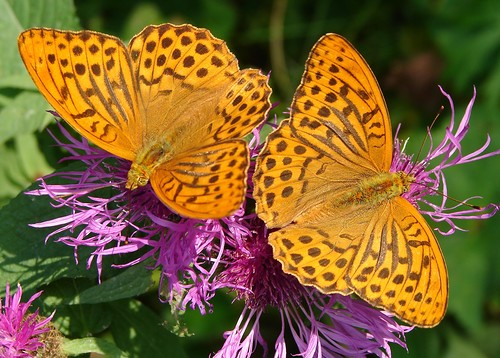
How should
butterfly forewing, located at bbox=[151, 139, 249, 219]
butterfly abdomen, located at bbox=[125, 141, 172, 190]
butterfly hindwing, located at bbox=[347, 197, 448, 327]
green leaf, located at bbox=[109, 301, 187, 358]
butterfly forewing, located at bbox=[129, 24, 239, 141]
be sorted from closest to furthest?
1. butterfly forewing, located at bbox=[151, 139, 249, 219]
2. butterfly hindwing, located at bbox=[347, 197, 448, 327]
3. butterfly abdomen, located at bbox=[125, 141, 172, 190]
4. butterfly forewing, located at bbox=[129, 24, 239, 141]
5. green leaf, located at bbox=[109, 301, 187, 358]

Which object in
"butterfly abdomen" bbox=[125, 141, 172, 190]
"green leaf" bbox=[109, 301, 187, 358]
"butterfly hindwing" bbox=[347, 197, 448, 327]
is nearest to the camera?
"butterfly hindwing" bbox=[347, 197, 448, 327]

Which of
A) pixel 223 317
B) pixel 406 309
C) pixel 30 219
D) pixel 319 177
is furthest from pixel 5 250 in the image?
pixel 223 317

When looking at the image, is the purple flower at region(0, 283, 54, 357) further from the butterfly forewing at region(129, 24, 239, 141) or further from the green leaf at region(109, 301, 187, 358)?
the butterfly forewing at region(129, 24, 239, 141)

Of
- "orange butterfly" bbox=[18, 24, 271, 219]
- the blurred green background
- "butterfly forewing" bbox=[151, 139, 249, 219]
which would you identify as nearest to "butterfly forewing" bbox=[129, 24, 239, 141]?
"orange butterfly" bbox=[18, 24, 271, 219]

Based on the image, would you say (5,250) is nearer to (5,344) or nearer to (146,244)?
(5,344)

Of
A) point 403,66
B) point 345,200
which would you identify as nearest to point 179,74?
point 345,200

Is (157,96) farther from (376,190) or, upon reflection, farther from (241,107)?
(376,190)
